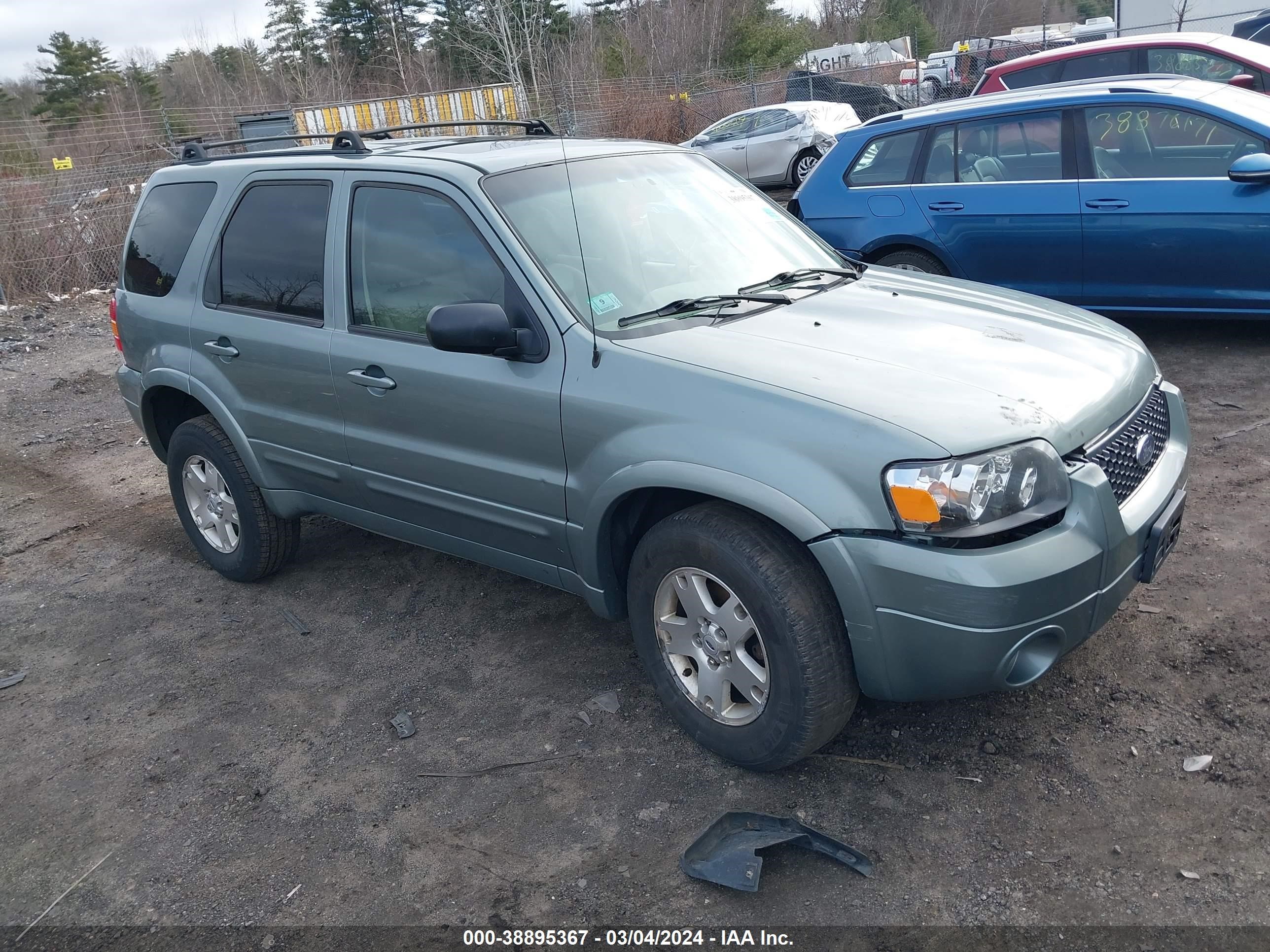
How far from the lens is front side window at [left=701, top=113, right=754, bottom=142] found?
17.4 metres

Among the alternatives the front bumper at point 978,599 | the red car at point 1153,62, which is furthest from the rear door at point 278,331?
the red car at point 1153,62

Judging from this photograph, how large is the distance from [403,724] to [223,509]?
1.84m

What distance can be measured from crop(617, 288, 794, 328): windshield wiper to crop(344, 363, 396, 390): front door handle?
3.13 feet

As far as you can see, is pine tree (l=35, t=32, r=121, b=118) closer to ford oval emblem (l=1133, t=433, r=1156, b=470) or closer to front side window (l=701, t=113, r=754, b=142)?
front side window (l=701, t=113, r=754, b=142)

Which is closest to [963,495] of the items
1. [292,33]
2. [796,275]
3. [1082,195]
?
[796,275]

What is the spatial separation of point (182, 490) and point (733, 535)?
333 cm

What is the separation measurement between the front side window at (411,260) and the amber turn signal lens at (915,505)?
5.03 ft

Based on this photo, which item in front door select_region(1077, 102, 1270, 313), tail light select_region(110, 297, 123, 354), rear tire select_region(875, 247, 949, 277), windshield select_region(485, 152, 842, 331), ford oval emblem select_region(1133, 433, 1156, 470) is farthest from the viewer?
rear tire select_region(875, 247, 949, 277)

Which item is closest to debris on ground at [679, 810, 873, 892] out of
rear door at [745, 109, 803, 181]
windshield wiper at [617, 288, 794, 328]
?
windshield wiper at [617, 288, 794, 328]

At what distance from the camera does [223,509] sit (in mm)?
4926

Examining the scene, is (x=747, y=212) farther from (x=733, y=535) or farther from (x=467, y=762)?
(x=467, y=762)

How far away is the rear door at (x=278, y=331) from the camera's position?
13.4 ft

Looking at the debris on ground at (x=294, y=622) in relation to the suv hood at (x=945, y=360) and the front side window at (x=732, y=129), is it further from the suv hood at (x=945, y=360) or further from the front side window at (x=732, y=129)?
the front side window at (x=732, y=129)

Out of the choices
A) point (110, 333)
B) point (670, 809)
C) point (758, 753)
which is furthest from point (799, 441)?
point (110, 333)
